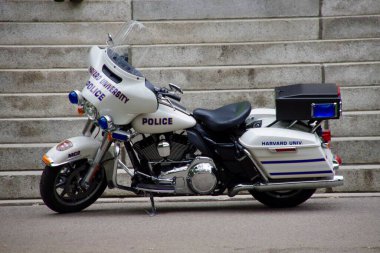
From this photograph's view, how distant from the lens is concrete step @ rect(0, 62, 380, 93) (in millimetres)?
11250

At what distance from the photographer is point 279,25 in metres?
12.2

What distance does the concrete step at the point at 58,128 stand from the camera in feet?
34.8

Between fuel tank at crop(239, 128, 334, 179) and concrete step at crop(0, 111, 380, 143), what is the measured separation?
2.03 meters

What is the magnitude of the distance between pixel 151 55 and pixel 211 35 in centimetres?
99

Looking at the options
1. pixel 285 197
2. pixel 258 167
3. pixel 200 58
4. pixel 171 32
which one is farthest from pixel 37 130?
pixel 285 197

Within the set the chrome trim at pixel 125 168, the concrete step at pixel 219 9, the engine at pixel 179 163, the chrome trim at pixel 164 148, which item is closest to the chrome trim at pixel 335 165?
the engine at pixel 179 163

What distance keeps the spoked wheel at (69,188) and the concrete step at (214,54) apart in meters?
3.01

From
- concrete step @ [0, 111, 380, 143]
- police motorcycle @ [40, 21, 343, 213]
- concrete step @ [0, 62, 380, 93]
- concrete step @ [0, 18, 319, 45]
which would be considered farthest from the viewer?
concrete step @ [0, 18, 319, 45]

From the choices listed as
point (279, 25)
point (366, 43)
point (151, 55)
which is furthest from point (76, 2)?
point (366, 43)

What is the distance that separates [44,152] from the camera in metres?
10.2

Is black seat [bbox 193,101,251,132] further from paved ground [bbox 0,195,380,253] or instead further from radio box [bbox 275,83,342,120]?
paved ground [bbox 0,195,380,253]

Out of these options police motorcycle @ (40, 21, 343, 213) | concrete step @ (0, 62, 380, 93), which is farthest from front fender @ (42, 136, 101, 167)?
concrete step @ (0, 62, 380, 93)

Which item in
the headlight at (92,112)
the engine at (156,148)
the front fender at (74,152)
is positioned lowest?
the engine at (156,148)

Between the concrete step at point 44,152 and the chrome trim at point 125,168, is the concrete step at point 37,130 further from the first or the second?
the chrome trim at point 125,168
